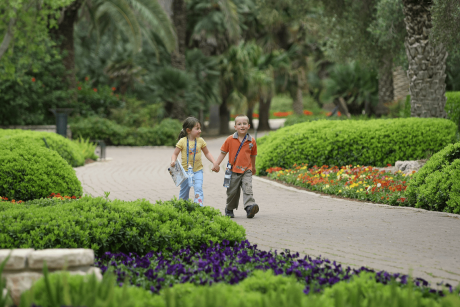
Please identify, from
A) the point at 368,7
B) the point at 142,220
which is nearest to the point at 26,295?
the point at 142,220

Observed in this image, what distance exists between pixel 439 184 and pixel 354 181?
2319mm

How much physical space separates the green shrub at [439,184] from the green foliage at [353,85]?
17.1m

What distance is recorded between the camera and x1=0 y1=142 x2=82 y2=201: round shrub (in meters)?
7.47

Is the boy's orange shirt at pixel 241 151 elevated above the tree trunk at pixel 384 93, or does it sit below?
below

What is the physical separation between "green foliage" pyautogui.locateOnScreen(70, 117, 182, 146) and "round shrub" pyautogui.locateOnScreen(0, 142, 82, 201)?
14370 mm

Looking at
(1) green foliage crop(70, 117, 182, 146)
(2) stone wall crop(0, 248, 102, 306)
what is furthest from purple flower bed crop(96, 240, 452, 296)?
(1) green foliage crop(70, 117, 182, 146)

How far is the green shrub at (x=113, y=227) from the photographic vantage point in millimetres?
4302

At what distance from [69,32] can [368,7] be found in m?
13.6

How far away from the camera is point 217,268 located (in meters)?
4.06

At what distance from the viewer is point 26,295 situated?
9.57ft

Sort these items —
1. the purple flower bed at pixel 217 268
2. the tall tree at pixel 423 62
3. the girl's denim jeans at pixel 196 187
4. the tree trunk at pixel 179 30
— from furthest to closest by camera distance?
the tree trunk at pixel 179 30 → the tall tree at pixel 423 62 → the girl's denim jeans at pixel 196 187 → the purple flower bed at pixel 217 268

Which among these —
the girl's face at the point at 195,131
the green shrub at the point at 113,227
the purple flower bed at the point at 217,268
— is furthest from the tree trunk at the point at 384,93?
the purple flower bed at the point at 217,268

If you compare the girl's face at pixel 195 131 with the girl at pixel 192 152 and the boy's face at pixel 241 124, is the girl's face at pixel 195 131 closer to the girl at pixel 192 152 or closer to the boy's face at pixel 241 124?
the girl at pixel 192 152

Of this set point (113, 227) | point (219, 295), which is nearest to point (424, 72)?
point (113, 227)
